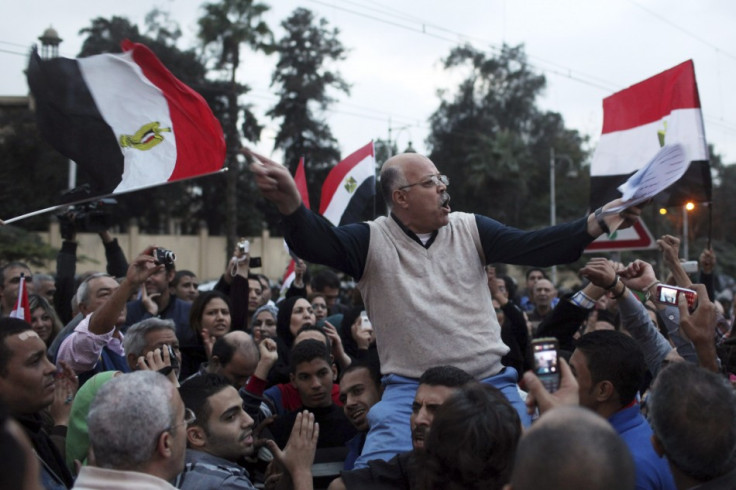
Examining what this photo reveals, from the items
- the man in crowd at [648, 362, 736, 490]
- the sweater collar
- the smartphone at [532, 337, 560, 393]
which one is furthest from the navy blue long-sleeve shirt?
the man in crowd at [648, 362, 736, 490]

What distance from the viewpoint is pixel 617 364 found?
3988mm

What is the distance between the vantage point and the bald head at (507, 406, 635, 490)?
216 cm

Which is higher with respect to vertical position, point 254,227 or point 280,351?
point 254,227

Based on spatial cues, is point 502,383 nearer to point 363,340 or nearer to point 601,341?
point 601,341

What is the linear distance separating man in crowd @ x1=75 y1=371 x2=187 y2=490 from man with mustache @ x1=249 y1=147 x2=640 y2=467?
3.30 ft

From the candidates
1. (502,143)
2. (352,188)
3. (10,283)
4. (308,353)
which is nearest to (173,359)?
(308,353)

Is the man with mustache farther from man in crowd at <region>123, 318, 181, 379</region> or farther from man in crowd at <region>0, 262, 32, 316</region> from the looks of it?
man in crowd at <region>0, 262, 32, 316</region>

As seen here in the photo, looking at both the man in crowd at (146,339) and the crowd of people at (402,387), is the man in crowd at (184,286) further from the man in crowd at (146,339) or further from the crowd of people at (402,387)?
the man in crowd at (146,339)

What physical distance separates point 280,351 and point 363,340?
0.70 m

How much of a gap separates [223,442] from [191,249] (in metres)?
39.3

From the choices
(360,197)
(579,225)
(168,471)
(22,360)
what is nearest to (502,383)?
(579,225)

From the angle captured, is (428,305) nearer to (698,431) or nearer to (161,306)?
(698,431)

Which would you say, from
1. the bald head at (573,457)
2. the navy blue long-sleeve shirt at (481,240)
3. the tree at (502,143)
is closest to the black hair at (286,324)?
the navy blue long-sleeve shirt at (481,240)

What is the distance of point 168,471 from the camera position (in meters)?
3.09
